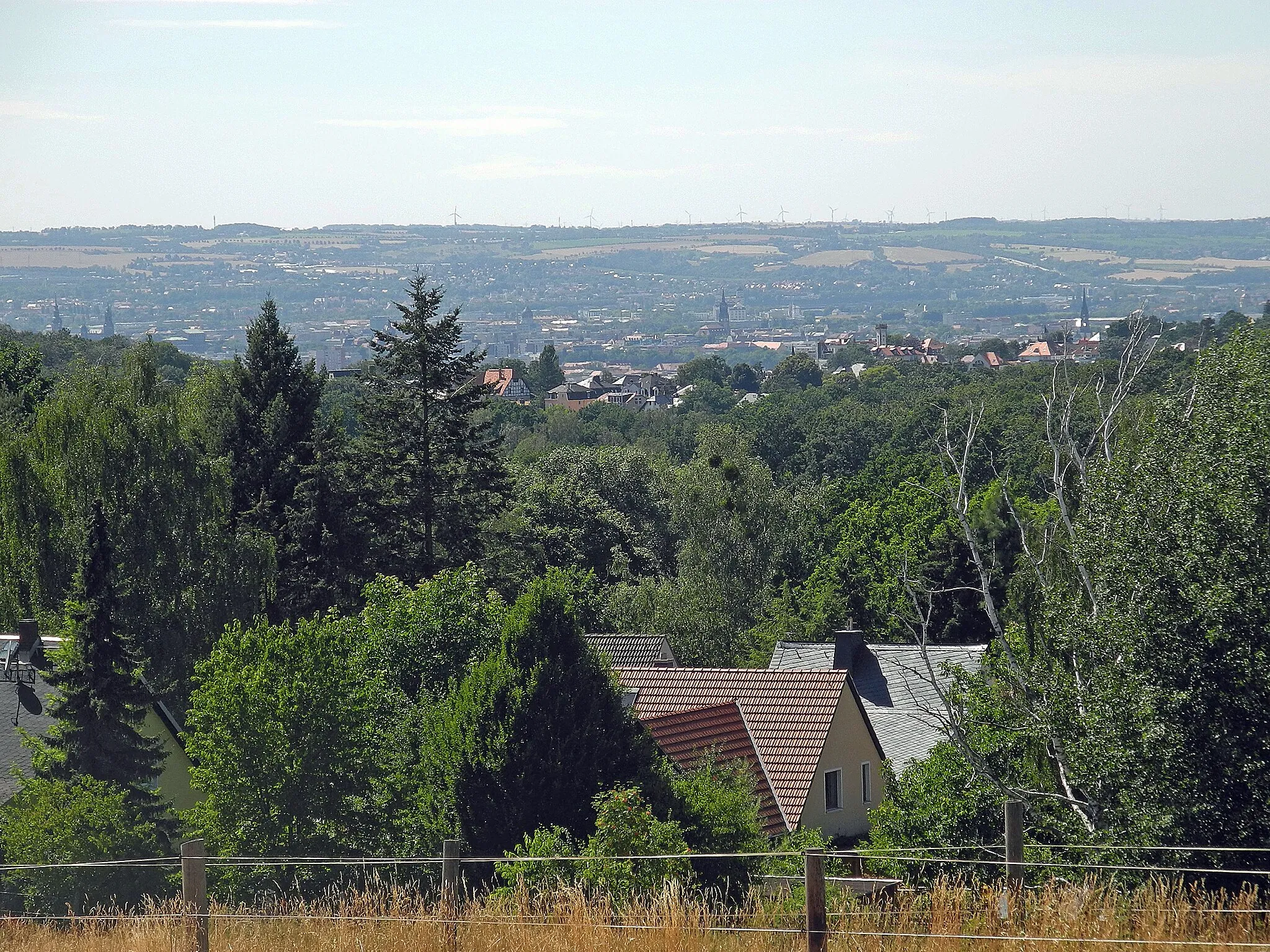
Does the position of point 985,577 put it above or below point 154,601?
above

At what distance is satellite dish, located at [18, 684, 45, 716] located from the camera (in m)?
24.5

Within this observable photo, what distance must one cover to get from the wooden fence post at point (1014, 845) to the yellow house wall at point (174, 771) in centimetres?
1850

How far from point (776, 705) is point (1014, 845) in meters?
19.2

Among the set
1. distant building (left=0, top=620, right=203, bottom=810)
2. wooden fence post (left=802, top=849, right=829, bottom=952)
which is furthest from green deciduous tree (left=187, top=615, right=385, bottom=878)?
wooden fence post (left=802, top=849, right=829, bottom=952)

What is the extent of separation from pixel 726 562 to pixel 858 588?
225 inches

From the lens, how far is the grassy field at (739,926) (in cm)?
891

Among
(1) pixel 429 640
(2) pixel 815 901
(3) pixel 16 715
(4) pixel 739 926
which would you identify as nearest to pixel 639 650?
(1) pixel 429 640

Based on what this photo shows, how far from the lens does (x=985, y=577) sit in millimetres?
19641

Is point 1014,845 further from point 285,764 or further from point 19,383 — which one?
point 19,383

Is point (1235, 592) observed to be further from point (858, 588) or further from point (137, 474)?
point (858, 588)

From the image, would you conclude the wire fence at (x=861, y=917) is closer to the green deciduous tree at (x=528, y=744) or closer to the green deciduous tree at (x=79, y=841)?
the green deciduous tree at (x=79, y=841)

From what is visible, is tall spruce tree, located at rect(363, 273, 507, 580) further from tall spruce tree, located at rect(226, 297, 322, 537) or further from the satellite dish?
the satellite dish

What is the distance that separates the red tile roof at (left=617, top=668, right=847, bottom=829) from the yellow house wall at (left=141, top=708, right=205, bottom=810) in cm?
783

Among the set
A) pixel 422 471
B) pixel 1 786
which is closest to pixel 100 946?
pixel 1 786
